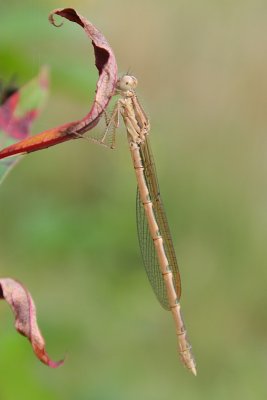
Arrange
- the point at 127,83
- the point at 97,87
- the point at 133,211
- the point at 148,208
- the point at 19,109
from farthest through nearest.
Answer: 1. the point at 133,211
2. the point at 148,208
3. the point at 127,83
4. the point at 19,109
5. the point at 97,87

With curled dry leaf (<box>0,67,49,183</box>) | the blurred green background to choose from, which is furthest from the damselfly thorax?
curled dry leaf (<box>0,67,49,183</box>)

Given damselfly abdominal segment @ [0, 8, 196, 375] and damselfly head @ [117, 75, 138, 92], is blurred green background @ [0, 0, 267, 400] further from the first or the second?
damselfly head @ [117, 75, 138, 92]

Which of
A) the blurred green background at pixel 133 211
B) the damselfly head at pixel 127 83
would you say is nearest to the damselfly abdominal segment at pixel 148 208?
the damselfly head at pixel 127 83

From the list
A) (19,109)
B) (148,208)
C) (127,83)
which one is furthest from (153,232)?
(19,109)

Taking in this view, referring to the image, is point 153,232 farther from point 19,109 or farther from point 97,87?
point 97,87

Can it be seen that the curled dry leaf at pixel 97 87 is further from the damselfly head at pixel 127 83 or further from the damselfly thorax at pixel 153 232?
the damselfly thorax at pixel 153 232

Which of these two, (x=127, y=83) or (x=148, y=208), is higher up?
(x=127, y=83)
